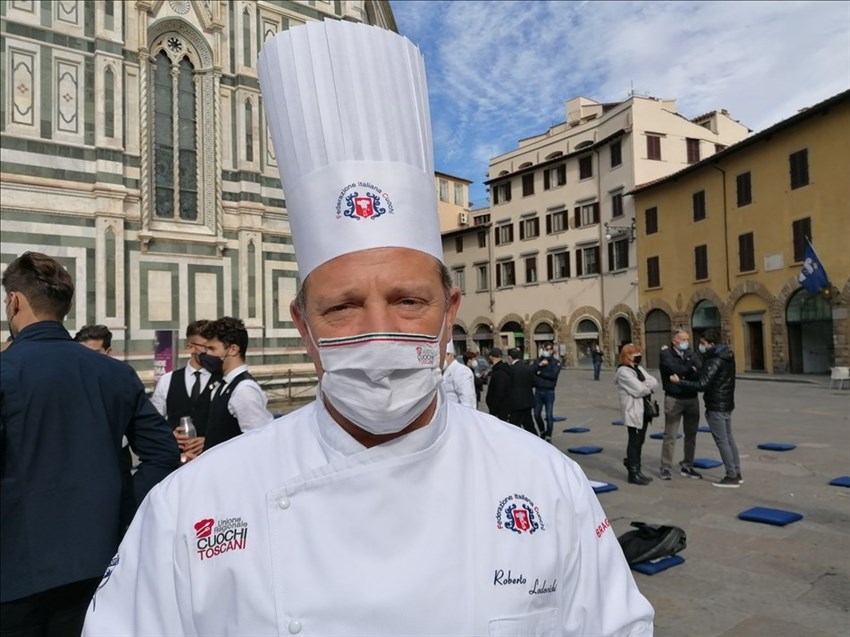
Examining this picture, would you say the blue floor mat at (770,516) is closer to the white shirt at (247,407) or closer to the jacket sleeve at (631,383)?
the jacket sleeve at (631,383)

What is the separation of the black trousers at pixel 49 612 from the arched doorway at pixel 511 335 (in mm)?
37321

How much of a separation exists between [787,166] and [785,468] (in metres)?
21.1

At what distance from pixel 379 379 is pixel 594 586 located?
28.4 inches

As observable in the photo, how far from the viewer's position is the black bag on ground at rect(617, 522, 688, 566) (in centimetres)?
500

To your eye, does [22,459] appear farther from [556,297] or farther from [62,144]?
[556,297]

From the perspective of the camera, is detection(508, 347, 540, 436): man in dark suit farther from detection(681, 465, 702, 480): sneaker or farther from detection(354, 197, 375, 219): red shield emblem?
detection(354, 197, 375, 219): red shield emblem

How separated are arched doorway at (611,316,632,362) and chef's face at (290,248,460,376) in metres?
34.3

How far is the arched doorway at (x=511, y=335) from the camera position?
39.7 metres

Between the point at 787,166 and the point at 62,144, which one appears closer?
the point at 62,144

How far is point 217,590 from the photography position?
4.27 ft

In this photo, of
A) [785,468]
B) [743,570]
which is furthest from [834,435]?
[743,570]

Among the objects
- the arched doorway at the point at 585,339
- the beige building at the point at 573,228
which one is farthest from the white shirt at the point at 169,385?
the arched doorway at the point at 585,339

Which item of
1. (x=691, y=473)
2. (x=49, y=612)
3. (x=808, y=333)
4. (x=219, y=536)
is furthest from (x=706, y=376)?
(x=808, y=333)

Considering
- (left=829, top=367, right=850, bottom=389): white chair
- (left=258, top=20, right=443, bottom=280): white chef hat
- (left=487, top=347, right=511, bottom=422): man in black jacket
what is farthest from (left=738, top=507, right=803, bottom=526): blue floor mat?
(left=829, top=367, right=850, bottom=389): white chair
